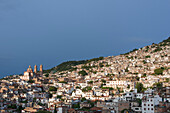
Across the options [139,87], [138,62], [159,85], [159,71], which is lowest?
[139,87]

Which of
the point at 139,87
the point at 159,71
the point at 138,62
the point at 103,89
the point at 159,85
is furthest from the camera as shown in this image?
the point at 138,62

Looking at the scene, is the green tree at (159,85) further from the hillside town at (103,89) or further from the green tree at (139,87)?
the green tree at (139,87)

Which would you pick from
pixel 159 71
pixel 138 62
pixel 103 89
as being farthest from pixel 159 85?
pixel 138 62

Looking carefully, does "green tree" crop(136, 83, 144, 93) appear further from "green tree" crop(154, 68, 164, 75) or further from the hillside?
the hillside

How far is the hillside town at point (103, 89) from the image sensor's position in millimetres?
52053

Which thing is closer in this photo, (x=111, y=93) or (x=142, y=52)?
(x=111, y=93)

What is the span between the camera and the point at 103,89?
7188 centimetres

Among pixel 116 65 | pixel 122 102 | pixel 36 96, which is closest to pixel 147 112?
pixel 122 102

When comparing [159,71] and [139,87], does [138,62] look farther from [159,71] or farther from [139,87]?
[139,87]

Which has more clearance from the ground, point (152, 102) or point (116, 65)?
point (116, 65)

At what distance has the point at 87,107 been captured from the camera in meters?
55.9

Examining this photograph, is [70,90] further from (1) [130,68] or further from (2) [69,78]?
(1) [130,68]

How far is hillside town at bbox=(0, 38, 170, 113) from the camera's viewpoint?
52.1 meters

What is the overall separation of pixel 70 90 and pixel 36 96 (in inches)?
272
